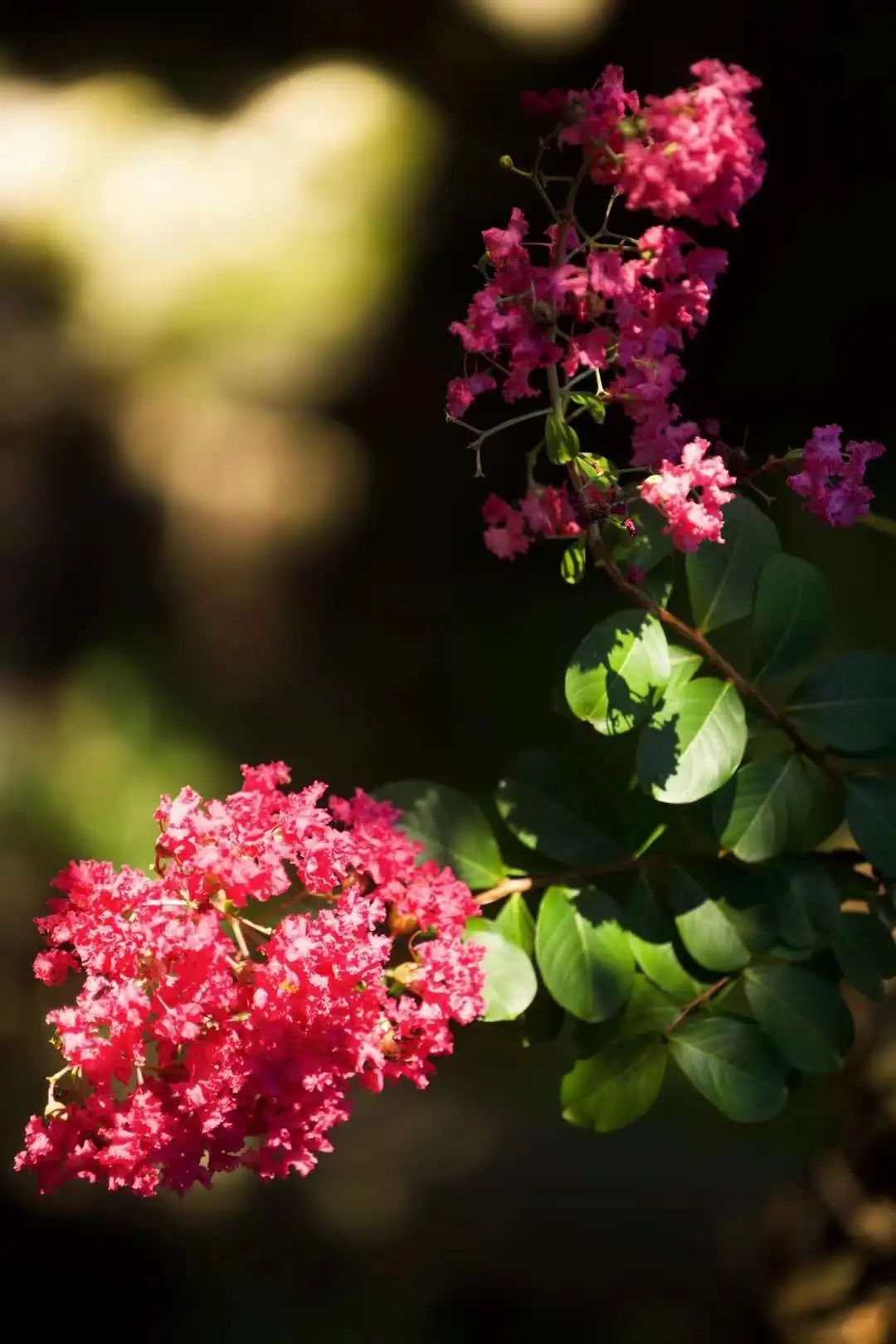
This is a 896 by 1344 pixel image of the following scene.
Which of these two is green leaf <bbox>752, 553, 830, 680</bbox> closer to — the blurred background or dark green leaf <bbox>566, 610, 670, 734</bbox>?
dark green leaf <bbox>566, 610, 670, 734</bbox>

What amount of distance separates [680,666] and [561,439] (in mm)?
286

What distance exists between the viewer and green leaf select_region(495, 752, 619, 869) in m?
1.23

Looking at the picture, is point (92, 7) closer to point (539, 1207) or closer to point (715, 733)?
point (715, 733)

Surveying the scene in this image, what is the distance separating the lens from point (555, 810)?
1239mm

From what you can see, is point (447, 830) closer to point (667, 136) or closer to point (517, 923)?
point (517, 923)

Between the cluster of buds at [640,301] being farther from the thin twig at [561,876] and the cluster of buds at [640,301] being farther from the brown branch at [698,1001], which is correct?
the brown branch at [698,1001]

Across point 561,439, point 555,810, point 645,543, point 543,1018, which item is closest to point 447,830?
point 555,810

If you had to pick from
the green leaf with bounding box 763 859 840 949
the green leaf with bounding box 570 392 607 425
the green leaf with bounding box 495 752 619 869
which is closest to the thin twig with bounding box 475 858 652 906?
the green leaf with bounding box 495 752 619 869

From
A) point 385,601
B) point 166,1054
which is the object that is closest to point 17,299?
point 385,601

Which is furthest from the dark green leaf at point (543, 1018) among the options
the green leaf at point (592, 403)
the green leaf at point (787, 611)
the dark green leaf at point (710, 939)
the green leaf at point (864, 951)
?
the green leaf at point (592, 403)

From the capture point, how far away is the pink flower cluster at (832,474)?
0.93m

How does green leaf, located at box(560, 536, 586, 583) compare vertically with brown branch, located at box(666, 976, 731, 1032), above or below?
above

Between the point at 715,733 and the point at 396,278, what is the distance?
0.71 metres

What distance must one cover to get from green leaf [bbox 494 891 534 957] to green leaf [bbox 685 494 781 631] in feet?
1.02
